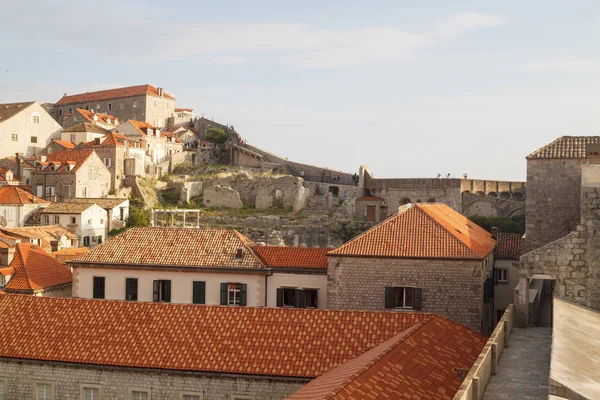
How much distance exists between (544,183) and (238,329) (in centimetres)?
1564

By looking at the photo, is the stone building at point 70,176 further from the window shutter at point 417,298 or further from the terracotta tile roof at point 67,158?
the window shutter at point 417,298

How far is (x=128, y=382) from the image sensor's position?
19.2m

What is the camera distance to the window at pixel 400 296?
89.7ft

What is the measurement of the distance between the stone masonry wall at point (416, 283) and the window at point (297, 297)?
201cm

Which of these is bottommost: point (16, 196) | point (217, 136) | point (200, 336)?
point (200, 336)

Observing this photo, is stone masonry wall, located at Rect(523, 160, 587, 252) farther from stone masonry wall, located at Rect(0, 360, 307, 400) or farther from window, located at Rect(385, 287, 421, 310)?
stone masonry wall, located at Rect(0, 360, 307, 400)

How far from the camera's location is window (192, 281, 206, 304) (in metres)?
30.6

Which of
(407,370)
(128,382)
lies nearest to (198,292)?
(128,382)

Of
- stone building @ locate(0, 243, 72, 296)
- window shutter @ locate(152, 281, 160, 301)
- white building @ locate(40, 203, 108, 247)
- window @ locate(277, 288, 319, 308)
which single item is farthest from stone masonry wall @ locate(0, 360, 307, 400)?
white building @ locate(40, 203, 108, 247)

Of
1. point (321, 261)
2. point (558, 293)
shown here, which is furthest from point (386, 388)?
point (321, 261)

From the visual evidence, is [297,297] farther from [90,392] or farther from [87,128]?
[87,128]

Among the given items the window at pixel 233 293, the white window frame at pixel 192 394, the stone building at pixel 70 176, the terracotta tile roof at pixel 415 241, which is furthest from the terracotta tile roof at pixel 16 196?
the white window frame at pixel 192 394

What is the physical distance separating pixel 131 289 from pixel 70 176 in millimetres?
40101

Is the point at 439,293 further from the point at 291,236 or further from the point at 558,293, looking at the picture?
the point at 291,236
